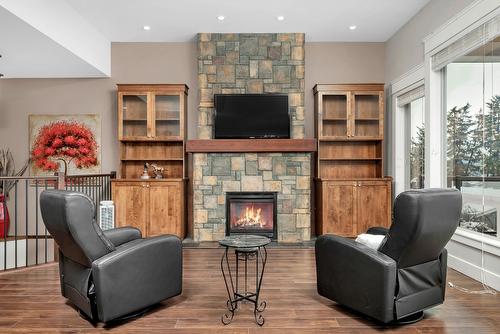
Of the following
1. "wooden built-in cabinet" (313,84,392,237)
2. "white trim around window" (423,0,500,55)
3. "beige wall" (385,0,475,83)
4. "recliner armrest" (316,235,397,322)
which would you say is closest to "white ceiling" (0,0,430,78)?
"beige wall" (385,0,475,83)

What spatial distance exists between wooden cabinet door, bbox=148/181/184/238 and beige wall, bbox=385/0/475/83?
4.01 m

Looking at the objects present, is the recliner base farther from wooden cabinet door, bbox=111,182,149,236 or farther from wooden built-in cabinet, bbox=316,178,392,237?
wooden cabinet door, bbox=111,182,149,236

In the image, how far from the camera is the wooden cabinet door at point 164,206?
17.7ft

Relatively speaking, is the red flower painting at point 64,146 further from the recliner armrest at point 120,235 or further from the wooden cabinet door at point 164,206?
the recliner armrest at point 120,235

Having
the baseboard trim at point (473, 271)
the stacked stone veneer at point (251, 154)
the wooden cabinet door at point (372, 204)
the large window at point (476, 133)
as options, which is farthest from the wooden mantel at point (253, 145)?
the baseboard trim at point (473, 271)

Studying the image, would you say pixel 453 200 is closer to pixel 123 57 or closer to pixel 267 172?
pixel 267 172

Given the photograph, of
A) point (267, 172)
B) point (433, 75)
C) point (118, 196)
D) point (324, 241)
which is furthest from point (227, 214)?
point (433, 75)

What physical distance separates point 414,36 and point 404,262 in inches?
151

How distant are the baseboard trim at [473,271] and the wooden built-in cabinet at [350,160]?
1494 millimetres

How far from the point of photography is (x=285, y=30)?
18.3ft

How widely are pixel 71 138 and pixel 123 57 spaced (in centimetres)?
169

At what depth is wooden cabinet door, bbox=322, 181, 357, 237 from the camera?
5.45 m

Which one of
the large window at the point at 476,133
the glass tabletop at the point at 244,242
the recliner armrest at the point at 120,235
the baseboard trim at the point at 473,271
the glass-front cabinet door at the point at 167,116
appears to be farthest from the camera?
the glass-front cabinet door at the point at 167,116

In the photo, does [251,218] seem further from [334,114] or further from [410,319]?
[410,319]
